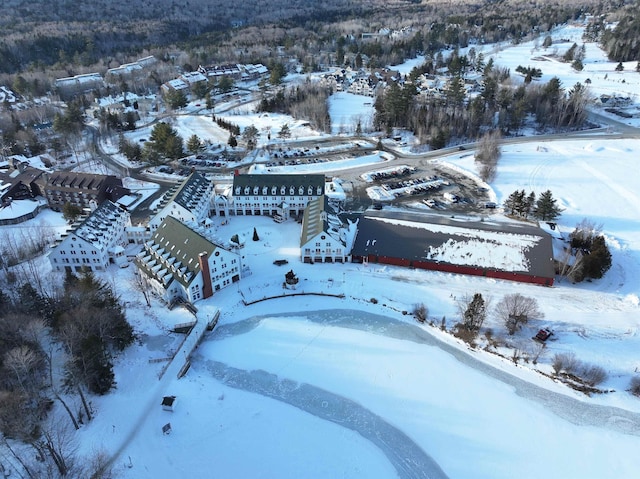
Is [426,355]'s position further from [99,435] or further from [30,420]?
[30,420]

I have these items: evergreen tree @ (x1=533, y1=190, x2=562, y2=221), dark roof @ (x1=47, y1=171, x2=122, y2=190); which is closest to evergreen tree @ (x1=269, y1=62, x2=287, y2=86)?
dark roof @ (x1=47, y1=171, x2=122, y2=190)

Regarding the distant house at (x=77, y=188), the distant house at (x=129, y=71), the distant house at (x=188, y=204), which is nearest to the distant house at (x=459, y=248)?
the distant house at (x=188, y=204)

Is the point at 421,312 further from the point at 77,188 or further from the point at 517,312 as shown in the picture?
the point at 77,188

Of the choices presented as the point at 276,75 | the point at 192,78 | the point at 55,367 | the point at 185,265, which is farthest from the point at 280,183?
the point at 192,78

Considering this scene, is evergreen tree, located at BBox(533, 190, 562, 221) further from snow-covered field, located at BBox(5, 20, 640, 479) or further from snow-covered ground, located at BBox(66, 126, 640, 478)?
snow-covered ground, located at BBox(66, 126, 640, 478)

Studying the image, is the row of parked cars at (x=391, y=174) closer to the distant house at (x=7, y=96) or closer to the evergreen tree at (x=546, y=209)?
the evergreen tree at (x=546, y=209)

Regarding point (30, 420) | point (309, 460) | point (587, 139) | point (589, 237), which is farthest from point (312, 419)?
point (587, 139)

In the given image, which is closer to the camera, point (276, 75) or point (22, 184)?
point (22, 184)
